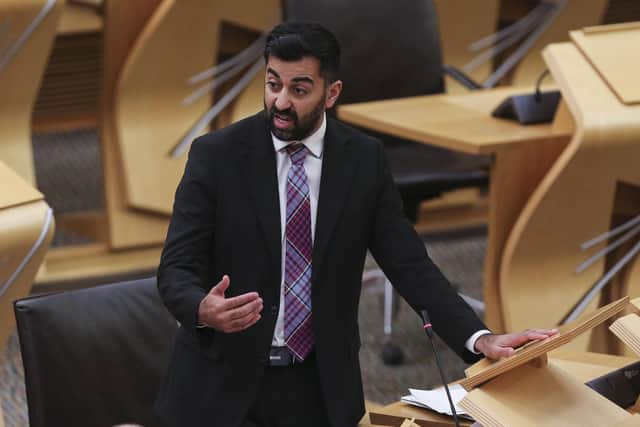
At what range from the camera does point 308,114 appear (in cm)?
227

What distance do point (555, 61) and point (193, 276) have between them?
72.5 inches

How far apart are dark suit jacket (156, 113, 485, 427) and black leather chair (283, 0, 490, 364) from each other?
1.96 m

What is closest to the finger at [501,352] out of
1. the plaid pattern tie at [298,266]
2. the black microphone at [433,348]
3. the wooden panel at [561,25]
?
the black microphone at [433,348]

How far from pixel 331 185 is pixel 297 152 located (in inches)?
3.2

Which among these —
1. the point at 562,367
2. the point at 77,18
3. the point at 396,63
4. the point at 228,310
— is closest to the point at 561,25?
the point at 396,63

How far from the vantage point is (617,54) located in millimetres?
3758

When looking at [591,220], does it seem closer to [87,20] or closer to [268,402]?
[268,402]

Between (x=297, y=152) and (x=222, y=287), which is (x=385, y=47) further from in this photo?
(x=222, y=287)

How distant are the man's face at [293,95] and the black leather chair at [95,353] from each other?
0.60m

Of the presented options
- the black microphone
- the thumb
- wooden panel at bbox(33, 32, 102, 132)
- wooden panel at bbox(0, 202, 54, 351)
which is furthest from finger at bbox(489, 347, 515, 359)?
wooden panel at bbox(33, 32, 102, 132)

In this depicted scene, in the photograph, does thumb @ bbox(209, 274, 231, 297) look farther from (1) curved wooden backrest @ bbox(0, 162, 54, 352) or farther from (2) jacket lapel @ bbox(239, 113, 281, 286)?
(1) curved wooden backrest @ bbox(0, 162, 54, 352)

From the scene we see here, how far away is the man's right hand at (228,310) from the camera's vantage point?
1.99 metres

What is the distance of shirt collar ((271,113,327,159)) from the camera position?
7.62ft

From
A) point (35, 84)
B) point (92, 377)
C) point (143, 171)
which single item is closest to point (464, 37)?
point (143, 171)
